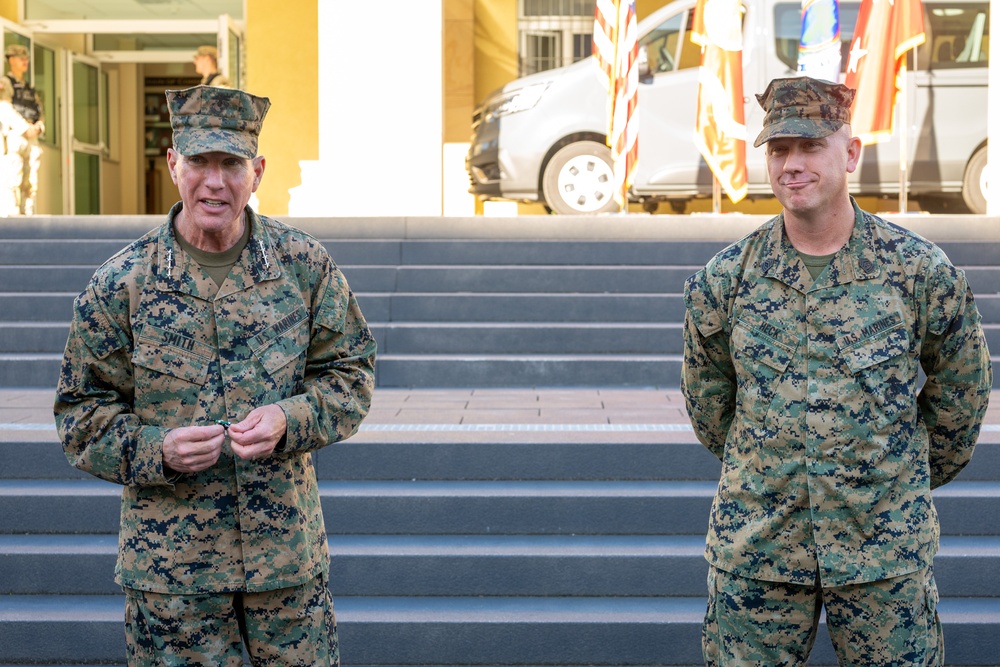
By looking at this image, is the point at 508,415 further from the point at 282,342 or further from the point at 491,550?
the point at 282,342

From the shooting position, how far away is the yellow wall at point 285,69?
14992 mm

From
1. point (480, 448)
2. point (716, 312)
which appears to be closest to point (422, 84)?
point (480, 448)

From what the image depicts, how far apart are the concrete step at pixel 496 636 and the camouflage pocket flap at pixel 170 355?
6.93 ft

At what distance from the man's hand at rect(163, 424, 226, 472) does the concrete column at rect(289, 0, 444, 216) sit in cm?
830

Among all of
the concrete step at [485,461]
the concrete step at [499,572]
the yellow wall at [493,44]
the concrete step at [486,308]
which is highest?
the yellow wall at [493,44]

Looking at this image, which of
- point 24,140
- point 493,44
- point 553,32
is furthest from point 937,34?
point 24,140

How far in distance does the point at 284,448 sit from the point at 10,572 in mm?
2747

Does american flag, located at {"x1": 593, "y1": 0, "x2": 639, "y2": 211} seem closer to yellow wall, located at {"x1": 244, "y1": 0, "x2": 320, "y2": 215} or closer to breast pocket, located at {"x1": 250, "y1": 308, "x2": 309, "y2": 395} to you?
yellow wall, located at {"x1": 244, "y1": 0, "x2": 320, "y2": 215}

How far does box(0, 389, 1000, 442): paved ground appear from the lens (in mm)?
5746

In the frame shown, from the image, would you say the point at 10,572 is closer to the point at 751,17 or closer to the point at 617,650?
the point at 617,650

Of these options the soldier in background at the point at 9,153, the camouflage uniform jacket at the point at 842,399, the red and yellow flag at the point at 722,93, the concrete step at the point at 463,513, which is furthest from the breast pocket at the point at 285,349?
the soldier in background at the point at 9,153

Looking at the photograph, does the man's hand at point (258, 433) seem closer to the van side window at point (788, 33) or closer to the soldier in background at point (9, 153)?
the soldier in background at point (9, 153)

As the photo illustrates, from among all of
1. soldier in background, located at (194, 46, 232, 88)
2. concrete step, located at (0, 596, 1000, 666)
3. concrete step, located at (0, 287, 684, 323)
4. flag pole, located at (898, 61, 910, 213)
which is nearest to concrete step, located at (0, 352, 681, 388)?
concrete step, located at (0, 287, 684, 323)

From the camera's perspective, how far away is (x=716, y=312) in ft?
9.66
